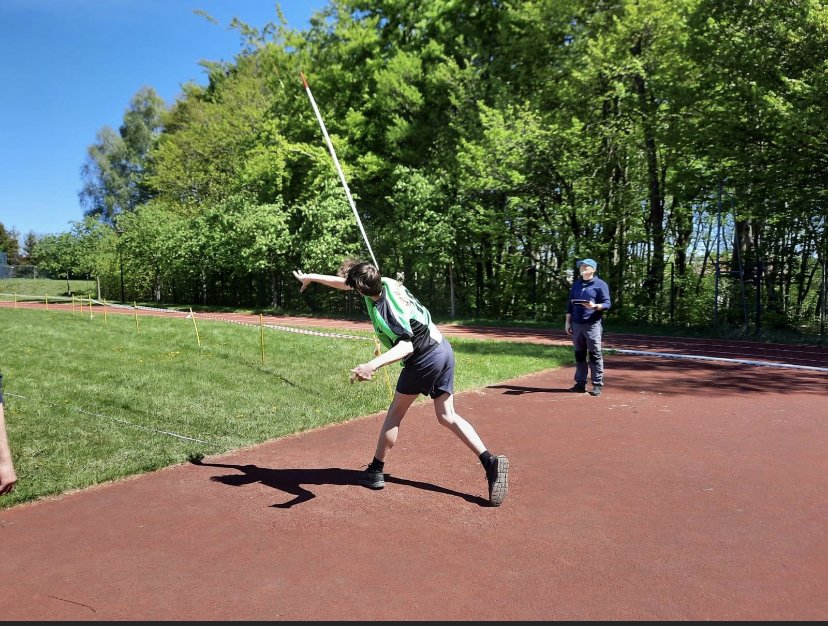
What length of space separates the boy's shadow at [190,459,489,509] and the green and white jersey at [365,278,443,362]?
1.18 m

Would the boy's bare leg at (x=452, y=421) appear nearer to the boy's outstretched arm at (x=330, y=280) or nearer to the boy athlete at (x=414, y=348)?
the boy athlete at (x=414, y=348)

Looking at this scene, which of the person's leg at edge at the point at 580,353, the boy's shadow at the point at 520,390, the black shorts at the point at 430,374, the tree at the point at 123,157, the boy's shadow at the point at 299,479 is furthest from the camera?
the tree at the point at 123,157

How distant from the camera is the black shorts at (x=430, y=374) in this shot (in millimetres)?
4789

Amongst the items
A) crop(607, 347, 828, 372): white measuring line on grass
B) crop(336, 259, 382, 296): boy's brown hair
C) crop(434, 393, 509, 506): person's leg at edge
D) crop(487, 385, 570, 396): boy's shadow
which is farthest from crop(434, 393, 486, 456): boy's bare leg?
crop(607, 347, 828, 372): white measuring line on grass

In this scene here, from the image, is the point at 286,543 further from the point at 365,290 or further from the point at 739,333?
the point at 739,333

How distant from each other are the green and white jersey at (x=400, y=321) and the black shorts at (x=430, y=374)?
5 centimetres

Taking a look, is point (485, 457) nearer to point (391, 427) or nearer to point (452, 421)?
point (452, 421)

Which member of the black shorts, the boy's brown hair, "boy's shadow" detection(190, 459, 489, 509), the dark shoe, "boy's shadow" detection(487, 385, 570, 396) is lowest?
"boy's shadow" detection(190, 459, 489, 509)

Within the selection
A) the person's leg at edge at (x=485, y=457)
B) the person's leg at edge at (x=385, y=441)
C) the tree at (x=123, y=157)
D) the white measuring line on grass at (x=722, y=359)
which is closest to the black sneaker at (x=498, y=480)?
the person's leg at edge at (x=485, y=457)

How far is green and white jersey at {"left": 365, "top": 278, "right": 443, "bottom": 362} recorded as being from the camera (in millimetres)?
4582

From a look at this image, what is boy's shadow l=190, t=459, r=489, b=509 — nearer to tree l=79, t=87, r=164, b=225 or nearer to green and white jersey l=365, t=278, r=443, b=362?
green and white jersey l=365, t=278, r=443, b=362

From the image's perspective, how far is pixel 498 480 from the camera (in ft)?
15.5

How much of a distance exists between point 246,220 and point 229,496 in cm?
2507

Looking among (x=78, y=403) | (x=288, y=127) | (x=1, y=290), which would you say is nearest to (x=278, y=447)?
(x=78, y=403)
